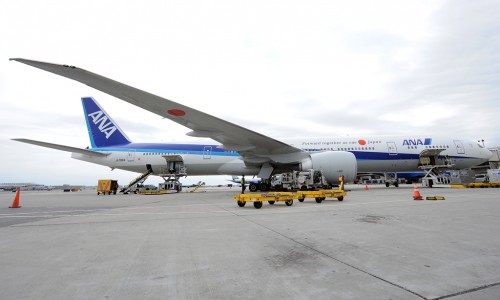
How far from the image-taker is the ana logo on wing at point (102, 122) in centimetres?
2112

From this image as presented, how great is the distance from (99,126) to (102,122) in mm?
404

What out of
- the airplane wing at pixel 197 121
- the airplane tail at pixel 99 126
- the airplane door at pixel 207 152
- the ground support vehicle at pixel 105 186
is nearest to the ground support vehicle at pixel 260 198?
the airplane wing at pixel 197 121

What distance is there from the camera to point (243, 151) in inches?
600

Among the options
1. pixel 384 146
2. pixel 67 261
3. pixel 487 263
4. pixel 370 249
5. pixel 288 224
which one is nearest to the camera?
pixel 487 263

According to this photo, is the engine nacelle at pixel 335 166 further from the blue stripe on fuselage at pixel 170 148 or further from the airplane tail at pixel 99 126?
the airplane tail at pixel 99 126

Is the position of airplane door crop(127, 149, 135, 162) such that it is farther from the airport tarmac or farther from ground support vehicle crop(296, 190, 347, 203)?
the airport tarmac

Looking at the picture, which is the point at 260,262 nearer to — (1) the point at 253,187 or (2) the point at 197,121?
(2) the point at 197,121

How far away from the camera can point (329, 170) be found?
13805 mm

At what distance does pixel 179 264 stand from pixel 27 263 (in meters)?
1.79

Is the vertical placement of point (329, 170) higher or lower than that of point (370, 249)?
higher

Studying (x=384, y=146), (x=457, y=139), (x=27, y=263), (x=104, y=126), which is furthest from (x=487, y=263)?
(x=104, y=126)

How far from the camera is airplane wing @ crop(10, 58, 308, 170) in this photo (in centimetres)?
809

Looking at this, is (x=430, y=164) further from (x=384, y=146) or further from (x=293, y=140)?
(x=293, y=140)

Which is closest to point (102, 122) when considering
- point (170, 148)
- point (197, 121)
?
point (170, 148)
